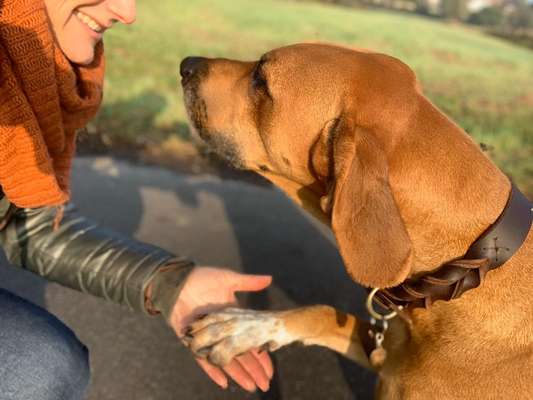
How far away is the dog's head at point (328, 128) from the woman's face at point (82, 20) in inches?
14.8

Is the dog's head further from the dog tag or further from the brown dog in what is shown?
the dog tag

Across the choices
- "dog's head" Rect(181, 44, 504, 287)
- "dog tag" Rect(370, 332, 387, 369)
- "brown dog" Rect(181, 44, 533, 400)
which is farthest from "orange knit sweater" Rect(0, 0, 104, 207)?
"dog tag" Rect(370, 332, 387, 369)

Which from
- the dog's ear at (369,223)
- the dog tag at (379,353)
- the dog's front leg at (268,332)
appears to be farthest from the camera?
the dog's front leg at (268,332)

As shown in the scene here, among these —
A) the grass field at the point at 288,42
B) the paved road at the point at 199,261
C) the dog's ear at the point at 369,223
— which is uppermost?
the dog's ear at the point at 369,223

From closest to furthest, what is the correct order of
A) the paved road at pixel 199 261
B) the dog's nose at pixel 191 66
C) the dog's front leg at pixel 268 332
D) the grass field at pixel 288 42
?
the dog's front leg at pixel 268 332 < the dog's nose at pixel 191 66 < the paved road at pixel 199 261 < the grass field at pixel 288 42

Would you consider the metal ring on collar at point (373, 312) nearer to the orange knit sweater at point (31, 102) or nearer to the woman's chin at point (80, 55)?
the orange knit sweater at point (31, 102)

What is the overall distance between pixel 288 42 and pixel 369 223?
432 inches

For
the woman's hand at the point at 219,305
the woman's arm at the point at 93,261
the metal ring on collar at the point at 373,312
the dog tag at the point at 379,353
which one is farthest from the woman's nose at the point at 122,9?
the dog tag at the point at 379,353

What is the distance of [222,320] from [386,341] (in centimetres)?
68

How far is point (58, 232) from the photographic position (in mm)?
2598

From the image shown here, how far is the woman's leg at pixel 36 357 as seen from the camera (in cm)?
195

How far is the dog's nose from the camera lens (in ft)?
8.61

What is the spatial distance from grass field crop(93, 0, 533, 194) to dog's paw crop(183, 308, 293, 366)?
2942mm

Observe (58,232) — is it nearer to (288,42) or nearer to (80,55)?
(80,55)
